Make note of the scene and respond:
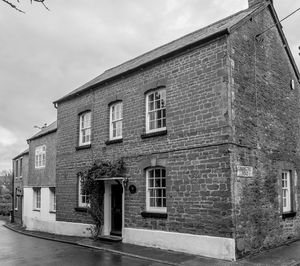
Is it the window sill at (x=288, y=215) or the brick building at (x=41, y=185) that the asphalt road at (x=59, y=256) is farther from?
the window sill at (x=288, y=215)

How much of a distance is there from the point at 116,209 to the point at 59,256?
3805 millimetres

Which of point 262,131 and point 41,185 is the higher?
point 262,131

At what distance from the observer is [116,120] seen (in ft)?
52.2

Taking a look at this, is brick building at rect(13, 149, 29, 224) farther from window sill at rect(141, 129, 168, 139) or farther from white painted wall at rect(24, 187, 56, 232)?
window sill at rect(141, 129, 168, 139)

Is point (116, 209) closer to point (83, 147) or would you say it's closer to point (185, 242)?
point (83, 147)

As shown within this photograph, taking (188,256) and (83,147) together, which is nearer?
(188,256)

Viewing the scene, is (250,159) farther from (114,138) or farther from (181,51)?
(114,138)

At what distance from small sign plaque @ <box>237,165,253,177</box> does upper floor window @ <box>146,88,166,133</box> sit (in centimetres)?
339

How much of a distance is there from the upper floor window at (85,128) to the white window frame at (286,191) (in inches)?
357

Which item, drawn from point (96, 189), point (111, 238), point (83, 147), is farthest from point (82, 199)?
point (111, 238)

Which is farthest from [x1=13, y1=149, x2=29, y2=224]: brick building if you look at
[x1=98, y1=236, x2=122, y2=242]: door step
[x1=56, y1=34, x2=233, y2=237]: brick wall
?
[x1=56, y1=34, x2=233, y2=237]: brick wall

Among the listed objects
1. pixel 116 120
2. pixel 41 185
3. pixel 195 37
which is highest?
pixel 195 37

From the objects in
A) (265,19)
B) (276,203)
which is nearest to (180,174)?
(276,203)

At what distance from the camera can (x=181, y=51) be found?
43.1 ft
